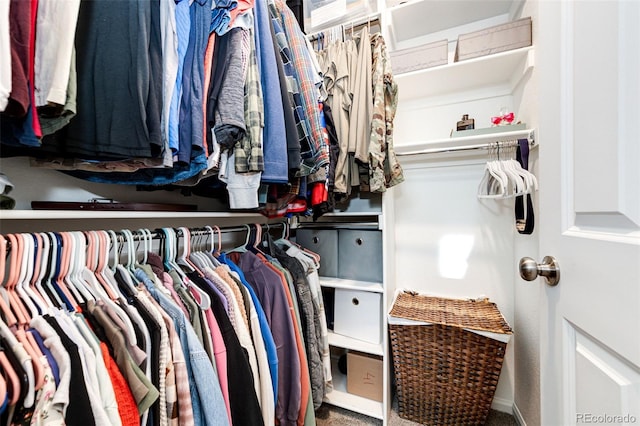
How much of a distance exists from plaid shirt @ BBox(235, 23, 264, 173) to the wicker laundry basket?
1.01 meters

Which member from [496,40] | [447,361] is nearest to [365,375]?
[447,361]

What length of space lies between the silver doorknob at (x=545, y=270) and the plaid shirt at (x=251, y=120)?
0.70 m

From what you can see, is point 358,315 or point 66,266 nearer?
point 66,266

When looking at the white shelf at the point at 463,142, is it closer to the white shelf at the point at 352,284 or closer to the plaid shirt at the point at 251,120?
the white shelf at the point at 352,284

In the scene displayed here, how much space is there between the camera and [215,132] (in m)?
0.70

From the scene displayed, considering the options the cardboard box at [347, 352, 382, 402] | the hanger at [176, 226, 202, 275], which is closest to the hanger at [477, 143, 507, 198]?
the cardboard box at [347, 352, 382, 402]

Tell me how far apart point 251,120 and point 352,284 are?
950 mm

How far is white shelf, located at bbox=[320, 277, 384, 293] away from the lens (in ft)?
4.13

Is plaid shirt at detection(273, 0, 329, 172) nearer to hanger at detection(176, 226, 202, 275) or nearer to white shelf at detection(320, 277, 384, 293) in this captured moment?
hanger at detection(176, 226, 202, 275)

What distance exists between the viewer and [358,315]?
1358mm

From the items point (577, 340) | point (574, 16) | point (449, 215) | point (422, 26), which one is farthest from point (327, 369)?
point (422, 26)

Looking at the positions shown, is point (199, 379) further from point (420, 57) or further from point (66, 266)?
point (420, 57)

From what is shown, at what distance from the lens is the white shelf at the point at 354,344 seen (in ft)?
4.17

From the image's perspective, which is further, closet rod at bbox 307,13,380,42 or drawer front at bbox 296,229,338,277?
drawer front at bbox 296,229,338,277
